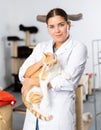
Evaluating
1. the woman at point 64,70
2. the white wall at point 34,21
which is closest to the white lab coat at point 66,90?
the woman at point 64,70

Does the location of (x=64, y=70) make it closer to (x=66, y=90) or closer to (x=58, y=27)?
(x=66, y=90)

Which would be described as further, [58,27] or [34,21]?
[34,21]

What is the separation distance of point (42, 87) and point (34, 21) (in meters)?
3.60

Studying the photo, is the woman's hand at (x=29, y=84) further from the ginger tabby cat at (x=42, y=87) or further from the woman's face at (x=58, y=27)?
the woman's face at (x=58, y=27)

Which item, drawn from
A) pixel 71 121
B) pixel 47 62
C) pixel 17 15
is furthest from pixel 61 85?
pixel 17 15

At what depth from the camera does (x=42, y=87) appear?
1.45 m

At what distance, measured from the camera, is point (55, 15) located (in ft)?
4.92

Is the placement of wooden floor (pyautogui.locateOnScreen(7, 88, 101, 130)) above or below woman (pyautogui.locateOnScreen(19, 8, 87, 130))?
below

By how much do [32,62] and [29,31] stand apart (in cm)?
333

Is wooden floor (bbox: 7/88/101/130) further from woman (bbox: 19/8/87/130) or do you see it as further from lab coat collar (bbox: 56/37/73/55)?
lab coat collar (bbox: 56/37/73/55)

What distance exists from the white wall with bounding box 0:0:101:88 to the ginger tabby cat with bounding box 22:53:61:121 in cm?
291

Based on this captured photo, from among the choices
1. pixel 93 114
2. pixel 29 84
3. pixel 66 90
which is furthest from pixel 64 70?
pixel 93 114

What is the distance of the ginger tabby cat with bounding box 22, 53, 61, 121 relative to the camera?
144 cm

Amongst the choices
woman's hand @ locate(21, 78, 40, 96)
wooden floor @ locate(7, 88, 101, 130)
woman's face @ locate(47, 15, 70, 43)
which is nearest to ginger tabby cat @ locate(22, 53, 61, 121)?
woman's hand @ locate(21, 78, 40, 96)
